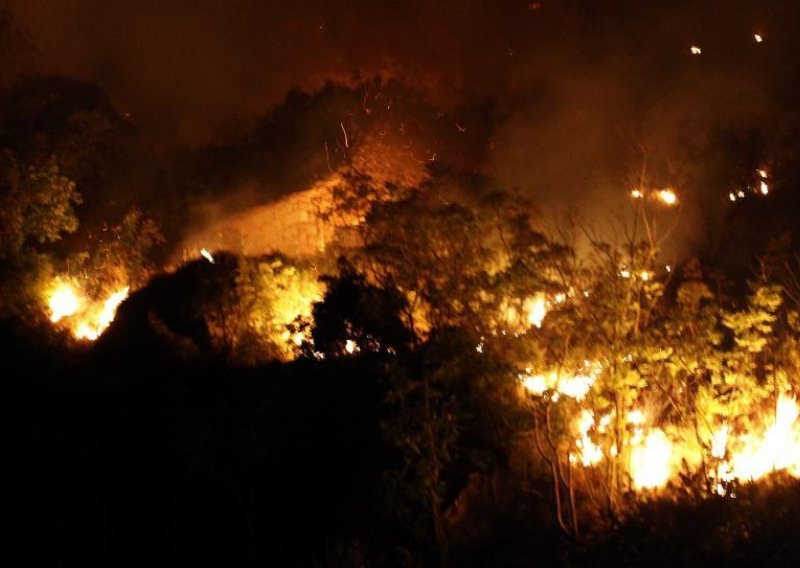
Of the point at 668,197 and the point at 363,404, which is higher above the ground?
the point at 668,197

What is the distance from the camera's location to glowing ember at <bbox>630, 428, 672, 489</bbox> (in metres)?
7.59

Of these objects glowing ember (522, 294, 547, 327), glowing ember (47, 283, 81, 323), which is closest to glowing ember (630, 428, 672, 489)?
glowing ember (522, 294, 547, 327)

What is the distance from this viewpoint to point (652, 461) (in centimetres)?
762

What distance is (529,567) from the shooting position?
23.3 ft

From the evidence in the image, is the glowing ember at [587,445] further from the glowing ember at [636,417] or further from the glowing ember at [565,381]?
the glowing ember at [636,417]

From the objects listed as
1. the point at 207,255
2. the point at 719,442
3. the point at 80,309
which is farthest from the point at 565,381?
the point at 80,309

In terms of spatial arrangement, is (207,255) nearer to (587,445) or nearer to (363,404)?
(363,404)

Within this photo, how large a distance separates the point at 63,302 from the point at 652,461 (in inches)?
382

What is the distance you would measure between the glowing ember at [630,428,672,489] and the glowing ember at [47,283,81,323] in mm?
9352

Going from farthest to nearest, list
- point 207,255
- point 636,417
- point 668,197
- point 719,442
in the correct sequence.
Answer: point 668,197 → point 207,255 → point 636,417 → point 719,442

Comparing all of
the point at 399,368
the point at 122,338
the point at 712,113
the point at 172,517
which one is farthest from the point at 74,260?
the point at 712,113

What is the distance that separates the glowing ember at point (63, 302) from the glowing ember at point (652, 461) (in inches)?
368

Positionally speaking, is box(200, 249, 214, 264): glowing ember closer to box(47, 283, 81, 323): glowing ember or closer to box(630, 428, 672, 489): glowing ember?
box(47, 283, 81, 323): glowing ember

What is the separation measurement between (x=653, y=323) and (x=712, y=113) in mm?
8751
